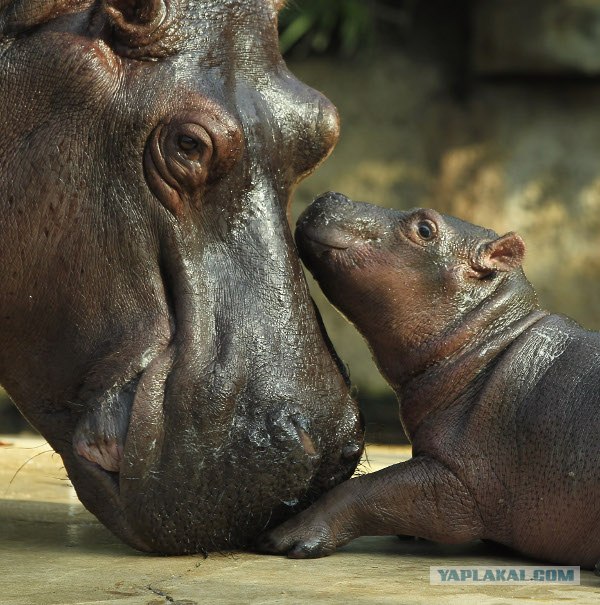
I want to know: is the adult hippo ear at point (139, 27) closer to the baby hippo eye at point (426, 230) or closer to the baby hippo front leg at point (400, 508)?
the baby hippo eye at point (426, 230)

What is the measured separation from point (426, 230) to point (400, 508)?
0.90 metres

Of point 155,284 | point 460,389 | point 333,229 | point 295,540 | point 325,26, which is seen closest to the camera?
point 155,284

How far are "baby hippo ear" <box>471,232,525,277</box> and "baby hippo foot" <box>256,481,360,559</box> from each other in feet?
2.86

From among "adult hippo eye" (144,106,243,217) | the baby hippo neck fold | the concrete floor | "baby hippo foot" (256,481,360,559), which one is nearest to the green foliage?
the baby hippo neck fold

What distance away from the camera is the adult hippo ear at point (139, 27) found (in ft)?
11.2

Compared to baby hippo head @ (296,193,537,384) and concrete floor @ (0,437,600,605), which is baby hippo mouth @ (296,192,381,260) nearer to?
baby hippo head @ (296,193,537,384)

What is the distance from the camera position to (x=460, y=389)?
12.9ft

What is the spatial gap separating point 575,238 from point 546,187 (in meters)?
0.48

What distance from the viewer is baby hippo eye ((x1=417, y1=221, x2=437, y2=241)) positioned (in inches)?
162

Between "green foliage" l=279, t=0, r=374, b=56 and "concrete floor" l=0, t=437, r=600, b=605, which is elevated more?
"concrete floor" l=0, t=437, r=600, b=605

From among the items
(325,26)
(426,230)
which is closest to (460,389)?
(426,230)

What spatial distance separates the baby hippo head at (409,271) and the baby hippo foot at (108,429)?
3.41ft

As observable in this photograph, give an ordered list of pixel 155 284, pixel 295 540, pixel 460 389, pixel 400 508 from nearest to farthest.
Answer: pixel 155 284 → pixel 295 540 → pixel 400 508 → pixel 460 389

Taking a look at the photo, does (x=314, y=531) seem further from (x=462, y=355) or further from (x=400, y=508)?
(x=462, y=355)
